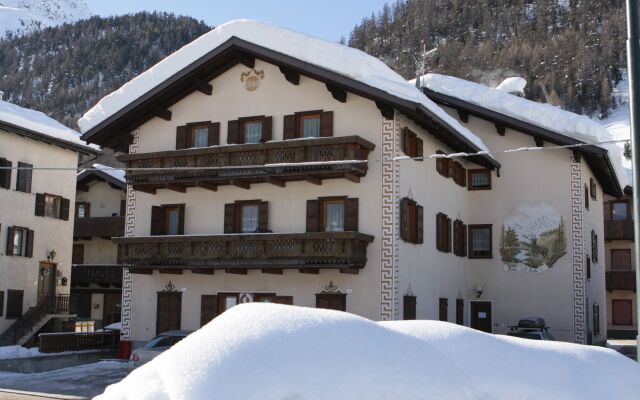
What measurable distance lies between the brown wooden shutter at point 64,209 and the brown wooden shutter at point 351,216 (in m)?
17.0

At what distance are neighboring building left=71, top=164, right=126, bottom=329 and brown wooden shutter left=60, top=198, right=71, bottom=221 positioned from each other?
136 inches

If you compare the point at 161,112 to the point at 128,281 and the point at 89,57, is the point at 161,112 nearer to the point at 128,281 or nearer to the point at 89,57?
the point at 128,281

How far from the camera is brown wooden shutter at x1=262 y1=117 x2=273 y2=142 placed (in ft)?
86.3

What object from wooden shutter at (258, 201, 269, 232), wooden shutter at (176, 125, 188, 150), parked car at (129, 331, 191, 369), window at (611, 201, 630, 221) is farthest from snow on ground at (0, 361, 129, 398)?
window at (611, 201, 630, 221)

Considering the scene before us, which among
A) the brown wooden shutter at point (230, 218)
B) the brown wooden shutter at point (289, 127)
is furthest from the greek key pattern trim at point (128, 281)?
the brown wooden shutter at point (289, 127)

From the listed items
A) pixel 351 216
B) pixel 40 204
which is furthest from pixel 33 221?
pixel 351 216

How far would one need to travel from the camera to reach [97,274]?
1558 inches

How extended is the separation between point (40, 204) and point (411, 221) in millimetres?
17560

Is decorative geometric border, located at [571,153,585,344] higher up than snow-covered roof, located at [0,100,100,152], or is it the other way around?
snow-covered roof, located at [0,100,100,152]

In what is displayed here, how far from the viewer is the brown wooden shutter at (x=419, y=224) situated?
85.6ft

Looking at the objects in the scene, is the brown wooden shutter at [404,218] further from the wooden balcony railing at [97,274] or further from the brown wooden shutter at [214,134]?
the wooden balcony railing at [97,274]

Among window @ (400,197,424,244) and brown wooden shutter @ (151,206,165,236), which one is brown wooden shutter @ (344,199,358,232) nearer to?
window @ (400,197,424,244)

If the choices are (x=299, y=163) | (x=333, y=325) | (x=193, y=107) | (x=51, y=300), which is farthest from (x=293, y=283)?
(x=333, y=325)

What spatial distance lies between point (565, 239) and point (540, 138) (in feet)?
12.6
